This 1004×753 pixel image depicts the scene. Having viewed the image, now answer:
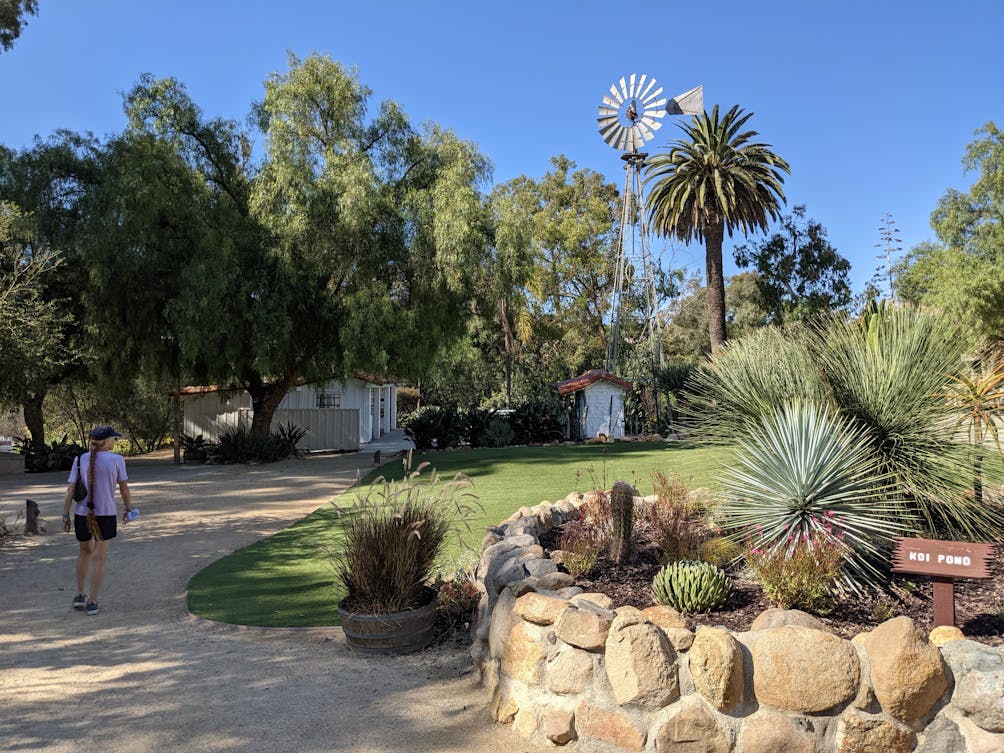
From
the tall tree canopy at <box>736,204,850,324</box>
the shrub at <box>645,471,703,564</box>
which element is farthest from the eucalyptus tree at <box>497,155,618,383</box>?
the shrub at <box>645,471,703,564</box>

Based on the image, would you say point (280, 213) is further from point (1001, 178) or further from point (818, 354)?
point (1001, 178)

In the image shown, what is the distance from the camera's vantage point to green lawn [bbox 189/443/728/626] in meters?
6.25

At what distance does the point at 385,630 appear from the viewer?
5051 millimetres

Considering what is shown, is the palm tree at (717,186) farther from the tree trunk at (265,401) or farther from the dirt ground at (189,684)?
the dirt ground at (189,684)

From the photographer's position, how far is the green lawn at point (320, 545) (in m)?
6.25

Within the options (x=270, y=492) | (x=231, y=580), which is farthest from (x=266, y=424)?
(x=231, y=580)

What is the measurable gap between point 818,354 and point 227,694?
5.24 meters

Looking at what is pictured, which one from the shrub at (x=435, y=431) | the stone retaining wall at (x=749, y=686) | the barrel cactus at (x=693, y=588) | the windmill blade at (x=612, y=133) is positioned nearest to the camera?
the stone retaining wall at (x=749, y=686)

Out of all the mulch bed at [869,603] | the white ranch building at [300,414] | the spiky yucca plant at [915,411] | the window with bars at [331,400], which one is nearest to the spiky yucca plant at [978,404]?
the spiky yucca plant at [915,411]

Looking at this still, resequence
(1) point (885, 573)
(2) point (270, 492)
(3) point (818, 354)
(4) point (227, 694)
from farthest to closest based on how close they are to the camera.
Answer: (2) point (270, 492)
(3) point (818, 354)
(1) point (885, 573)
(4) point (227, 694)

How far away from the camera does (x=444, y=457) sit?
18656 mm

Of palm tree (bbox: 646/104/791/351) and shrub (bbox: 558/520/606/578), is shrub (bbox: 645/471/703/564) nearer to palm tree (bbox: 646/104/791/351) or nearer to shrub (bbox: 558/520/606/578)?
shrub (bbox: 558/520/606/578)

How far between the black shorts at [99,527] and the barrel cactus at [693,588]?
498 cm

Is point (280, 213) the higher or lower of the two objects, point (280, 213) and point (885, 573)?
the higher
